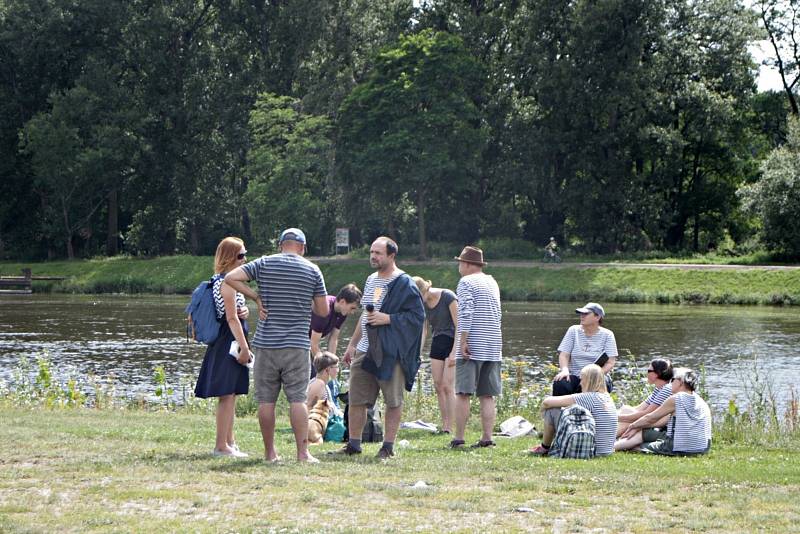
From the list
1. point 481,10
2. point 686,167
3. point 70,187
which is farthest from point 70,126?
point 686,167

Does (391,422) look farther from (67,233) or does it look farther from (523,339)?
(67,233)

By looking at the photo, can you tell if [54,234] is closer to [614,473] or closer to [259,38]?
[259,38]

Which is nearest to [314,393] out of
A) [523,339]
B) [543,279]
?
[523,339]

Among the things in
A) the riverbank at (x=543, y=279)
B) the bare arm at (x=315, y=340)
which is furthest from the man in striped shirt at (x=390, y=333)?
the riverbank at (x=543, y=279)

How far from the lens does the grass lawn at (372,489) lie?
8141 mm

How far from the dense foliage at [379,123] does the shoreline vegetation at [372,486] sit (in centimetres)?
4716

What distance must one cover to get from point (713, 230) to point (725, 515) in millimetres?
62634

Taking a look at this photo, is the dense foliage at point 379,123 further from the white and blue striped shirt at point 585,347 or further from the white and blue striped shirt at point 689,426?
the white and blue striped shirt at point 689,426

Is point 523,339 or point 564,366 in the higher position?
point 564,366

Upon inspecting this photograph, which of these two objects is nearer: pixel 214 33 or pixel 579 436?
pixel 579 436

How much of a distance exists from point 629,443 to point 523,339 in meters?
20.9

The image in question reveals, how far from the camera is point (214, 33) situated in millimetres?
74438

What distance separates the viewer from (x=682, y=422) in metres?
12.6

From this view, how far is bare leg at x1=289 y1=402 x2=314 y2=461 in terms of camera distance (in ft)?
35.9
